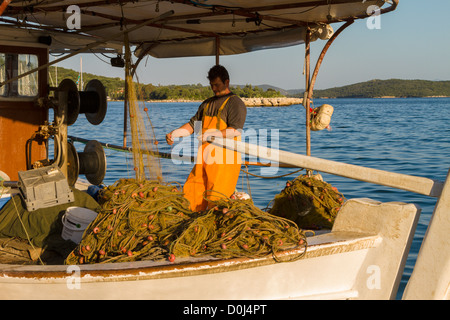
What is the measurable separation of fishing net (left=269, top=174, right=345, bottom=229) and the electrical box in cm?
238

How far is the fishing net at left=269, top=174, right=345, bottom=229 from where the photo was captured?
556cm

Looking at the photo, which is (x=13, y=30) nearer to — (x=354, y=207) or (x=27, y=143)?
(x=27, y=143)

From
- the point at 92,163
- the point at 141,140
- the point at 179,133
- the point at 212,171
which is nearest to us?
the point at 212,171

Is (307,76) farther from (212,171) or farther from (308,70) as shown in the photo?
(212,171)

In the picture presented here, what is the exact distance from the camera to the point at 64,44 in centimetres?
841

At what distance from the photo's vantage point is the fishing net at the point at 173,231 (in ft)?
12.9

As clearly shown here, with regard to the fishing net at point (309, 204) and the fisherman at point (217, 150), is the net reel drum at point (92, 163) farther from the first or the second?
the fishing net at point (309, 204)

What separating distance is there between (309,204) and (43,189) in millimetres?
2896

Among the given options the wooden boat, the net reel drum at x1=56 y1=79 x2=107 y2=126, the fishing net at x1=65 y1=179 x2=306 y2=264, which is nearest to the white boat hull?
the wooden boat

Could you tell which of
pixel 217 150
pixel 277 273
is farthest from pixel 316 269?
pixel 217 150

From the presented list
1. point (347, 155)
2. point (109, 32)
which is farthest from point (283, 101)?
point (109, 32)

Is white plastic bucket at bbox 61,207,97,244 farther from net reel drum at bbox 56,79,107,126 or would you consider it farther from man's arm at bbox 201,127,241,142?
net reel drum at bbox 56,79,107,126

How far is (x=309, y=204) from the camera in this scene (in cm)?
561
